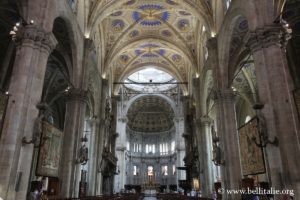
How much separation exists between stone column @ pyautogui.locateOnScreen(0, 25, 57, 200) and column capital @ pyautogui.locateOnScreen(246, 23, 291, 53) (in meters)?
8.39

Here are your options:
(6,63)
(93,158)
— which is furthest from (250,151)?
(6,63)

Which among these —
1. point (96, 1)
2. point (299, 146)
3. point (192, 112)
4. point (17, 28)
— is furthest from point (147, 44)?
point (299, 146)

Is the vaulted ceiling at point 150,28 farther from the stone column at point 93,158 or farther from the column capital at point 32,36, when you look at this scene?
the column capital at point 32,36

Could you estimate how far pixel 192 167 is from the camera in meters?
26.5

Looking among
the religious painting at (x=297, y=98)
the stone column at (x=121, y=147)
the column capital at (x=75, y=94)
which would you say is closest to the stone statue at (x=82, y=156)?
the column capital at (x=75, y=94)

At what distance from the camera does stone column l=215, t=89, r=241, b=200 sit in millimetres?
13914

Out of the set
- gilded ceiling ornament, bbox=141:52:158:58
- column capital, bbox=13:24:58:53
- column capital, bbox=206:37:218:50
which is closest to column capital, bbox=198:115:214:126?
column capital, bbox=206:37:218:50

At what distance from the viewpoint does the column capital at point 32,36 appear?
9555 mm

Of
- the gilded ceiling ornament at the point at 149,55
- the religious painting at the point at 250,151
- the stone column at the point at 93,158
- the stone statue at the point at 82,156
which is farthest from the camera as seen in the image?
the gilded ceiling ornament at the point at 149,55

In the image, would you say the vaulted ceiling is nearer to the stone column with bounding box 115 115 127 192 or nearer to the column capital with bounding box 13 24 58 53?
the column capital with bounding box 13 24 58 53

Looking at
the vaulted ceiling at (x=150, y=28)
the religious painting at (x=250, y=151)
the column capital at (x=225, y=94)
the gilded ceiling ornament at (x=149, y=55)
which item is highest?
the gilded ceiling ornament at (x=149, y=55)

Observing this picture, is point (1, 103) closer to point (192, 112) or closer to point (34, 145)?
point (34, 145)

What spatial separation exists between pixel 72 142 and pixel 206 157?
→ 12.4m

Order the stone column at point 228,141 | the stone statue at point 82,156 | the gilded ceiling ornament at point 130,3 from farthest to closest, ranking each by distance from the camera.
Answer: the gilded ceiling ornament at point 130,3 < the stone statue at point 82,156 < the stone column at point 228,141
